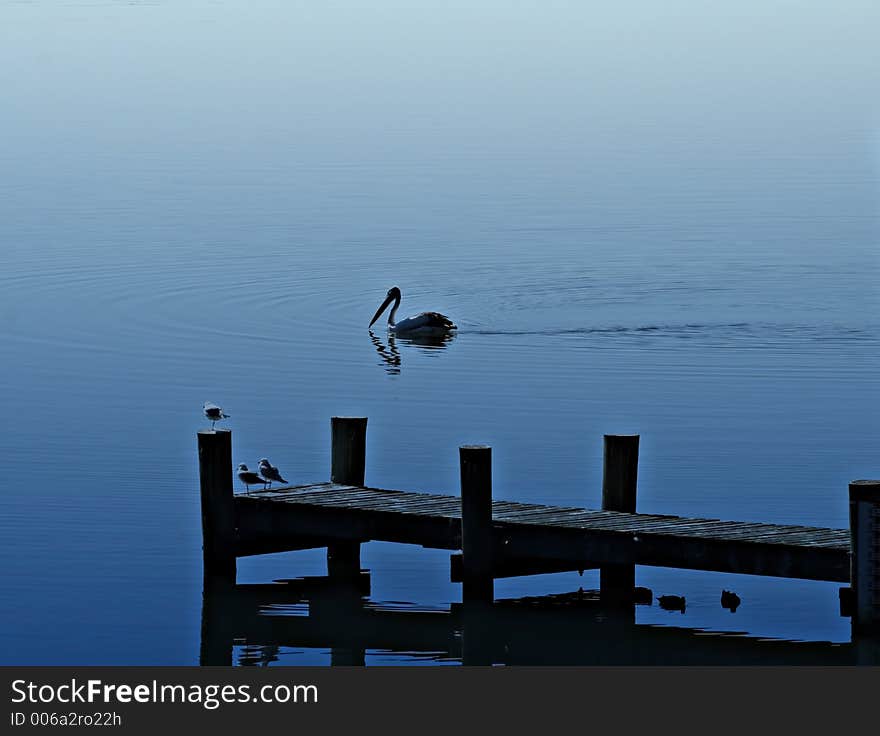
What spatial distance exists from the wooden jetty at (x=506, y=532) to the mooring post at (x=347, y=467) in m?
0.01

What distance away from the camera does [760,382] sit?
32.5 m

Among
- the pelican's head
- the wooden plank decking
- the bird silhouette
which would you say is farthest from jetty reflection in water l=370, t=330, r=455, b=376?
the bird silhouette

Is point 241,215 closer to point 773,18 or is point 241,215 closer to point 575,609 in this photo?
point 575,609

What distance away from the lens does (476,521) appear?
19.7 m

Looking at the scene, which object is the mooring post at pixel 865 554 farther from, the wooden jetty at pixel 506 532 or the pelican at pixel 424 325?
the pelican at pixel 424 325

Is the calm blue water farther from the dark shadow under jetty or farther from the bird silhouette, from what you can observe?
the dark shadow under jetty

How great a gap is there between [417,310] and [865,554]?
22.5 meters

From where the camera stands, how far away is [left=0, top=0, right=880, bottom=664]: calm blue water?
22688 mm

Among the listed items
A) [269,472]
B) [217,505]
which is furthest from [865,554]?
[269,472]

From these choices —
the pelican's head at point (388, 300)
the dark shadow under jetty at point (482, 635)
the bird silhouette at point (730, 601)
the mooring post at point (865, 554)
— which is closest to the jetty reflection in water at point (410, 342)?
the pelican's head at point (388, 300)

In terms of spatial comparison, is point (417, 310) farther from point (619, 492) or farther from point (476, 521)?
point (476, 521)

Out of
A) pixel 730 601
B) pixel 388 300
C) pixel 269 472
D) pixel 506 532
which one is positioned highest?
pixel 388 300
